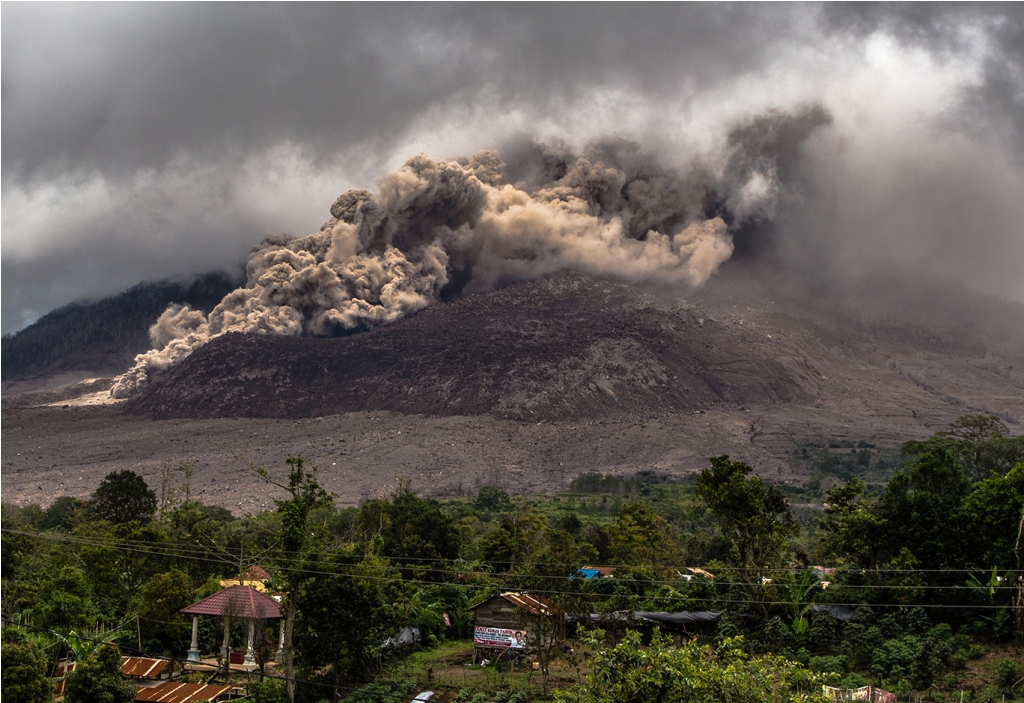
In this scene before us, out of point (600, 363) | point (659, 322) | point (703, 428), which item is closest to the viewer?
point (703, 428)

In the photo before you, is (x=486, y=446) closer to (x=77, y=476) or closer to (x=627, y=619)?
(x=77, y=476)

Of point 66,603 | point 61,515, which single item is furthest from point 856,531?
point 61,515

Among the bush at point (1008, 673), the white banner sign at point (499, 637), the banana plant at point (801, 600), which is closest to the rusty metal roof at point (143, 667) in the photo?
the white banner sign at point (499, 637)

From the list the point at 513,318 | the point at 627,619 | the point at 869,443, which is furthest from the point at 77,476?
the point at 869,443

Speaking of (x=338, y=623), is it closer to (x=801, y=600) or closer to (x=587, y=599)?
(x=587, y=599)

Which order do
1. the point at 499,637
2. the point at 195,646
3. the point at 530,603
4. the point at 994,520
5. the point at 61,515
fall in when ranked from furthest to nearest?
the point at 61,515, the point at 499,637, the point at 530,603, the point at 195,646, the point at 994,520

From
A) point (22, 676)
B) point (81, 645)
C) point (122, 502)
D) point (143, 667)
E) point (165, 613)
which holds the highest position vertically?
point (122, 502)

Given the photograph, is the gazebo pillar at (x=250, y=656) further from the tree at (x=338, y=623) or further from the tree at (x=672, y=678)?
the tree at (x=672, y=678)
